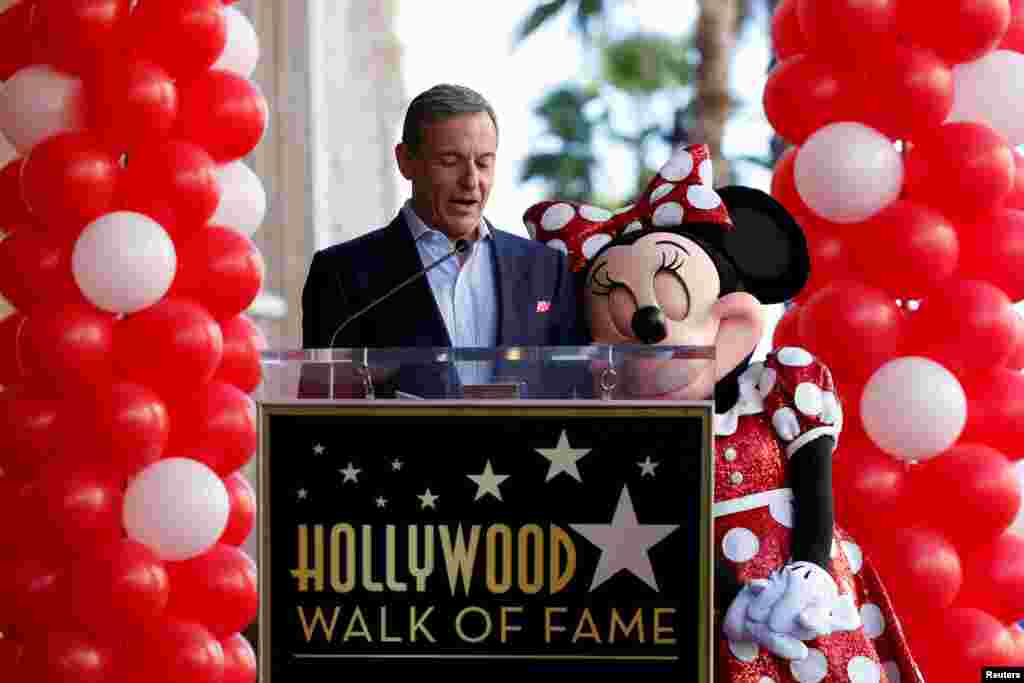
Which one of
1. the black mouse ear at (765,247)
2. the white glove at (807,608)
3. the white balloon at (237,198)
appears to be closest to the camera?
the white glove at (807,608)

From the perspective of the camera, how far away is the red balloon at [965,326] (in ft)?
12.3

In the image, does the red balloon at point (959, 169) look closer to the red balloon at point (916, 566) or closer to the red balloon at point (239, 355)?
the red balloon at point (916, 566)

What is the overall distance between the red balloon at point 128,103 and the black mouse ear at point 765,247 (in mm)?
1399

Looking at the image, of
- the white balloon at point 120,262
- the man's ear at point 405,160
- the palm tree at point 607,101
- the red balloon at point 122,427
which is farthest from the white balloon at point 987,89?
the palm tree at point 607,101

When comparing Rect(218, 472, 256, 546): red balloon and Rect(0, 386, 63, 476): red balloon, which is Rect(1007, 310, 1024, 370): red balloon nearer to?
Rect(218, 472, 256, 546): red balloon

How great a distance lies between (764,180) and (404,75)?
7.78 meters

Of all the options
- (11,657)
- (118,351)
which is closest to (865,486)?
(118,351)

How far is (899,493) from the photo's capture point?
12.4 ft

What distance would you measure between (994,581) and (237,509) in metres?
1.77

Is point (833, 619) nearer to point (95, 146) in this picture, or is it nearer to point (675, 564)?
point (675, 564)

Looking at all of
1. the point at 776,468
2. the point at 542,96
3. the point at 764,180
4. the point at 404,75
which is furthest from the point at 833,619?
the point at 542,96

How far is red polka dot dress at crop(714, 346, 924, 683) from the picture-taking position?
268cm

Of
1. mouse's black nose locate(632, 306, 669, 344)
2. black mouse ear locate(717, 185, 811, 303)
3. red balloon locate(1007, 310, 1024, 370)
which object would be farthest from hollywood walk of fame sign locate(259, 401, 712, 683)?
red balloon locate(1007, 310, 1024, 370)

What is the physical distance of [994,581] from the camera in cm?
382
